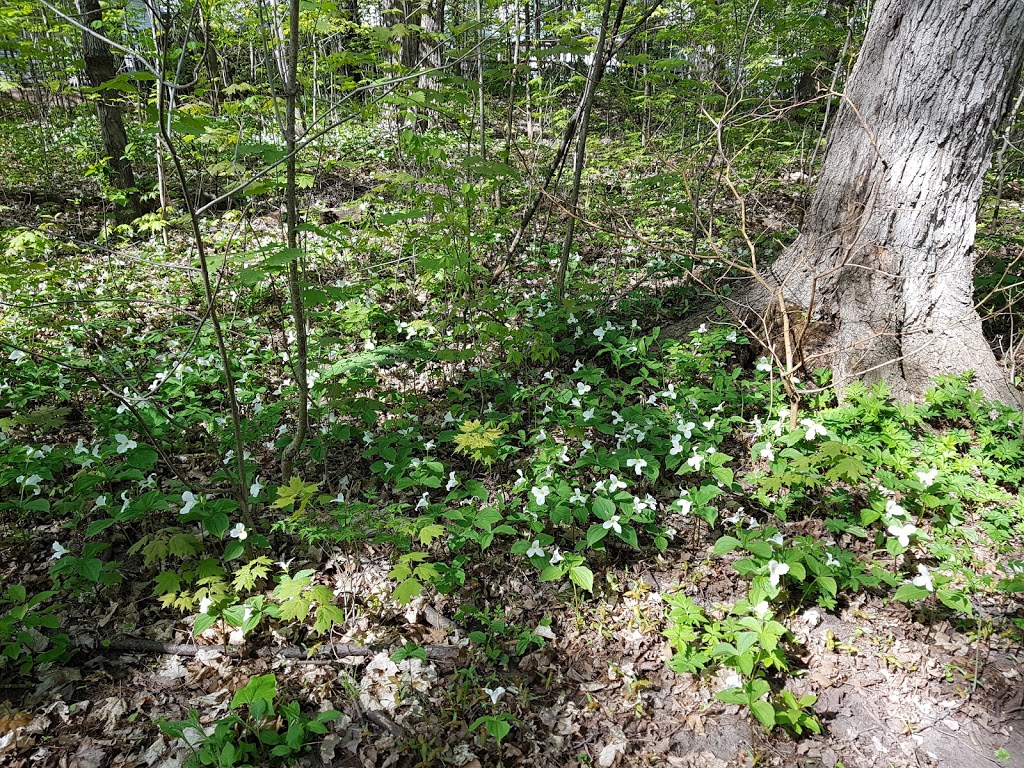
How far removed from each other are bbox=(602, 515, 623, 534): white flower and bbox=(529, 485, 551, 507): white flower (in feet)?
1.04

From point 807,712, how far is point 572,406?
199 centimetres

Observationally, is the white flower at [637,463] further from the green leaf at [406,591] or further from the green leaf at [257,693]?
the green leaf at [257,693]

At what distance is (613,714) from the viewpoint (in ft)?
7.13

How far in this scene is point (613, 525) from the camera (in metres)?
2.59

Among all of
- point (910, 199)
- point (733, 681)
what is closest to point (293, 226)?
point (733, 681)

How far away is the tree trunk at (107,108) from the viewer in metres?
6.14

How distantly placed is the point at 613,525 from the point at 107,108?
7928 millimetres

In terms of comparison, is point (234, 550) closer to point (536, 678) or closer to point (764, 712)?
point (536, 678)

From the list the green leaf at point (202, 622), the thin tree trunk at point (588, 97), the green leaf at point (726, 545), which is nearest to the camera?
the green leaf at point (202, 622)

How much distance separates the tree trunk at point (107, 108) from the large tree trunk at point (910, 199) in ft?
21.8

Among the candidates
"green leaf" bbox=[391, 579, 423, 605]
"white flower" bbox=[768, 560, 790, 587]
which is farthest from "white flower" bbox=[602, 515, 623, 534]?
"green leaf" bbox=[391, 579, 423, 605]

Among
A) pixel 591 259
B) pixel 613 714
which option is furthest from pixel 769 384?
Result: pixel 591 259

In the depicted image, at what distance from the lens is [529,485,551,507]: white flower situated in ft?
8.86

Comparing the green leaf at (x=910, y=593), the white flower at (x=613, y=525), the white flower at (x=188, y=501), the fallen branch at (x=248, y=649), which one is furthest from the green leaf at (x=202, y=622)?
the green leaf at (x=910, y=593)
